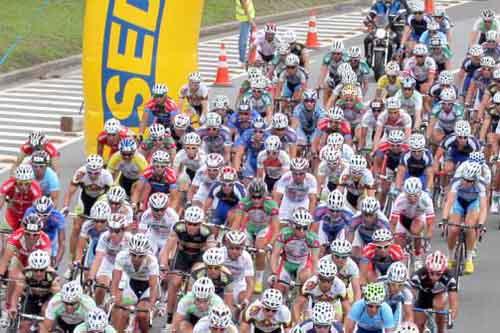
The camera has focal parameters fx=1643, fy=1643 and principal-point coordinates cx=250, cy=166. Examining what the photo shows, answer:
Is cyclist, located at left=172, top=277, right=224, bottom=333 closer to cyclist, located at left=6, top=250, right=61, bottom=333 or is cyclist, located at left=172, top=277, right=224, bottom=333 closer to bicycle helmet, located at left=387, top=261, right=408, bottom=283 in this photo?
cyclist, located at left=6, top=250, right=61, bottom=333

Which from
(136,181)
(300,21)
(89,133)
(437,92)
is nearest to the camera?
(136,181)

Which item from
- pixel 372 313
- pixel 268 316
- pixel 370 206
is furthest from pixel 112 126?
pixel 372 313

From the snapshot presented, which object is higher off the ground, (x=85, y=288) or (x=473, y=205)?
(x=473, y=205)

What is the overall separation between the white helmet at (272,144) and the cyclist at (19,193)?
3.62 m

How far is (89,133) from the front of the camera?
26062mm

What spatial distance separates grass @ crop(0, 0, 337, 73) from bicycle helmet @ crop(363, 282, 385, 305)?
812 inches

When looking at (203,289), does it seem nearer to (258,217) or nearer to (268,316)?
(268,316)

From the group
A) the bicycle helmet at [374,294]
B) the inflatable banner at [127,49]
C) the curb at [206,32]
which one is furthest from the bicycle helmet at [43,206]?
the curb at [206,32]

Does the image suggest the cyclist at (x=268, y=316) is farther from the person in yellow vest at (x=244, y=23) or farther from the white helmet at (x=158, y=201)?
the person in yellow vest at (x=244, y=23)

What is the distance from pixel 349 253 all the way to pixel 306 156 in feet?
23.8

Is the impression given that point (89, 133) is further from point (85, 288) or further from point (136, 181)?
point (85, 288)

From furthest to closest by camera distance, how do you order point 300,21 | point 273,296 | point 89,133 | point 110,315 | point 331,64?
point 300,21 < point 331,64 < point 89,133 < point 110,315 < point 273,296

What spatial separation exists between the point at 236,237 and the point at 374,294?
2.56 metres

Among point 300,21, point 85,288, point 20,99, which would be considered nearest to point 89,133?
point 85,288
